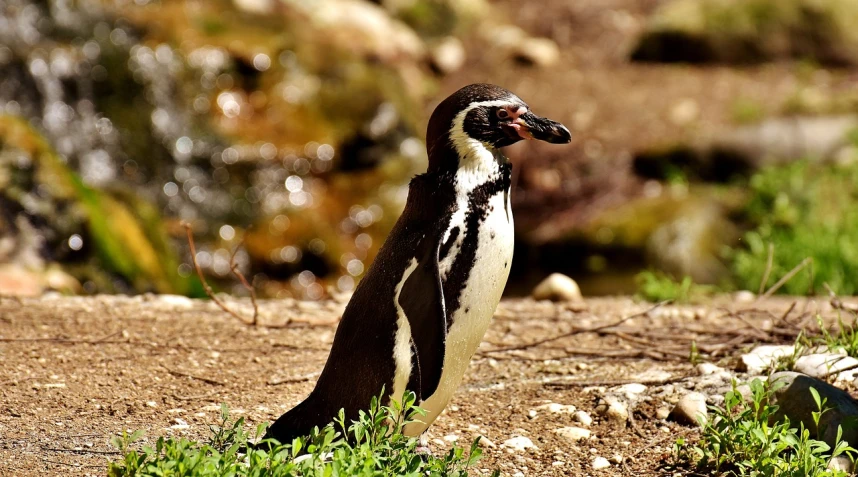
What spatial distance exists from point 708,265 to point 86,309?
4.96 meters

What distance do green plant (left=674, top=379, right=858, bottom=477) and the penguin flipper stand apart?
0.85m

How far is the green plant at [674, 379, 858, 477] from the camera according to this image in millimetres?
2857

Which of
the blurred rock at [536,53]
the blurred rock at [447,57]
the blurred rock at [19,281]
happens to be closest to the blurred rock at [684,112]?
the blurred rock at [536,53]

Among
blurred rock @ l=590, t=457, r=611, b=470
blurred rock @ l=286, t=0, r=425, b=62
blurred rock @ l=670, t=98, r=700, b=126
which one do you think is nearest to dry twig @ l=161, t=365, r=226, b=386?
blurred rock @ l=590, t=457, r=611, b=470

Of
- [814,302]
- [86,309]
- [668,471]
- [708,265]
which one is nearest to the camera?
[668,471]

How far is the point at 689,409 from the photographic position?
3447 mm

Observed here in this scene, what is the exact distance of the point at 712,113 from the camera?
34.2 feet

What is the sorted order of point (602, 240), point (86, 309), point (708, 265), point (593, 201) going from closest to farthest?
1. point (86, 309)
2. point (708, 265)
3. point (602, 240)
4. point (593, 201)

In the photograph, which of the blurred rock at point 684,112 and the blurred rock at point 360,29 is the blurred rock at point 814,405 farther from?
the blurred rock at point 360,29

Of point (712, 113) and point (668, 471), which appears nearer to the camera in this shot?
point (668, 471)

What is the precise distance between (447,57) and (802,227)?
5788mm

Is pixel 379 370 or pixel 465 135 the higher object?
pixel 465 135

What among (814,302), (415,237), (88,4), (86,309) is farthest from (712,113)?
(415,237)

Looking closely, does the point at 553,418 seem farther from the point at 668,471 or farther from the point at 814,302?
the point at 814,302
